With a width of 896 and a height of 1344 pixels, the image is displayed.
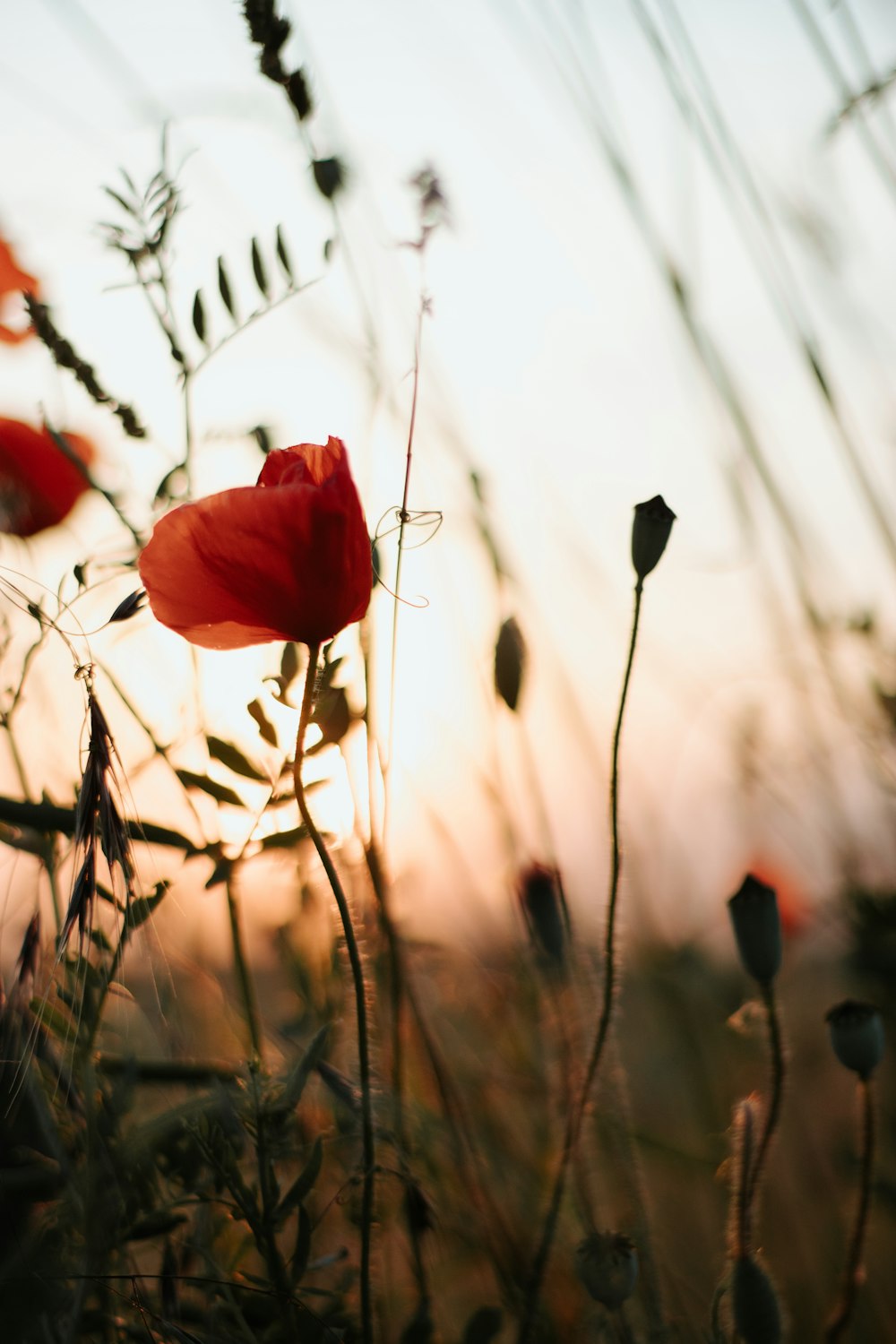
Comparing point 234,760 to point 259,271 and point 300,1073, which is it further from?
point 259,271

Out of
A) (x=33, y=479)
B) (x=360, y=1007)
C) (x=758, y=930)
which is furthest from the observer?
(x=33, y=479)

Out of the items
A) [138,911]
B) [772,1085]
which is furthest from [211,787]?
[772,1085]

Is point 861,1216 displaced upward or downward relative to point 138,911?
downward

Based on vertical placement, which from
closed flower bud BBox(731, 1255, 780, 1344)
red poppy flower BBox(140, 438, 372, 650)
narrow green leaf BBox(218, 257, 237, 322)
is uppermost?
narrow green leaf BBox(218, 257, 237, 322)

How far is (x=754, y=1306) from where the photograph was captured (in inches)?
21.6

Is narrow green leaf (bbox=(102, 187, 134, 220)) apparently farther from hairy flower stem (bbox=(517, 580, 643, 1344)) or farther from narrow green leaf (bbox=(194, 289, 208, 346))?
hairy flower stem (bbox=(517, 580, 643, 1344))

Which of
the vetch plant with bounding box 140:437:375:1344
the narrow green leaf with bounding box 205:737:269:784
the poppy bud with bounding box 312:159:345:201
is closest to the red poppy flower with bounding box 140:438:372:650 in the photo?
the vetch plant with bounding box 140:437:375:1344

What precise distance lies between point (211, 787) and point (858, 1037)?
1.26ft

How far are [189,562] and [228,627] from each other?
52mm

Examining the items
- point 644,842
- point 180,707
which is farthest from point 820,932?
point 180,707

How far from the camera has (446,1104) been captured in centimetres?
66

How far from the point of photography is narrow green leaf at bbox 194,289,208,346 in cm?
63

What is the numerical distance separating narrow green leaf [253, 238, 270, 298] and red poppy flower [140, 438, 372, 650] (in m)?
0.20

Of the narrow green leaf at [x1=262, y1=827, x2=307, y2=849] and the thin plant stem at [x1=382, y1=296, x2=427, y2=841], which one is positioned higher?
the thin plant stem at [x1=382, y1=296, x2=427, y2=841]
